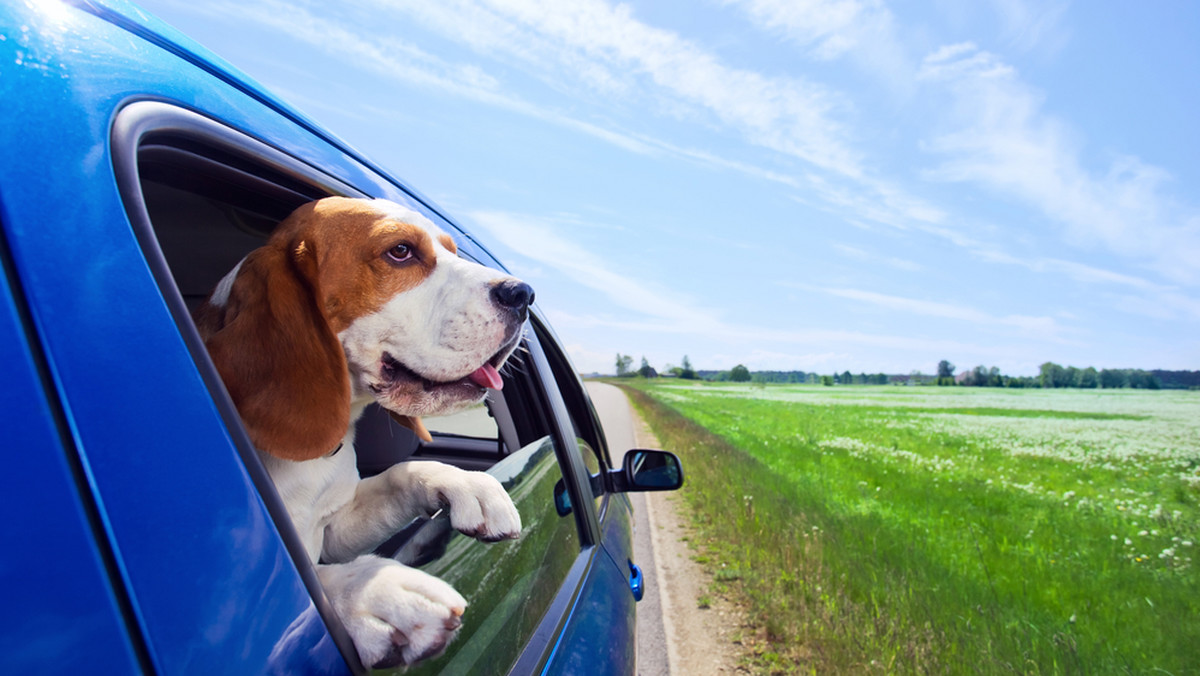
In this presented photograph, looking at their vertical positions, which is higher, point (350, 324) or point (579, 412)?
point (350, 324)

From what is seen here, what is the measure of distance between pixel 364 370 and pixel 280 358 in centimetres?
38

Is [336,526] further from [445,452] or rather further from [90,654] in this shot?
[445,452]

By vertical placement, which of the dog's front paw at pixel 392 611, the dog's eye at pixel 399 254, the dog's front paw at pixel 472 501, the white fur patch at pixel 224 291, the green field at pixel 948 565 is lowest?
the green field at pixel 948 565

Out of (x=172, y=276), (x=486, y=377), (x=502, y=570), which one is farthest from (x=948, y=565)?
(x=172, y=276)

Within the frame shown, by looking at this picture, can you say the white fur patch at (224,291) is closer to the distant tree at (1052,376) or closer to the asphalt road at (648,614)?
the asphalt road at (648,614)

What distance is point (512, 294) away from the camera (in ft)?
5.78

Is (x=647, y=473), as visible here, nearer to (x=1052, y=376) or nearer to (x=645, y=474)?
(x=645, y=474)

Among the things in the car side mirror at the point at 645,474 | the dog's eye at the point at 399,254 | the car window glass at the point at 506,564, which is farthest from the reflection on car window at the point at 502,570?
the car side mirror at the point at 645,474

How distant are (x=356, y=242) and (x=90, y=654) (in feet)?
3.60

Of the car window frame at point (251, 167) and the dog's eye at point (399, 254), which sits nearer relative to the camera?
the car window frame at point (251, 167)

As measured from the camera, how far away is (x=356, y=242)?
1.55 metres

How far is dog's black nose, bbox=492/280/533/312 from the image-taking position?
1749mm

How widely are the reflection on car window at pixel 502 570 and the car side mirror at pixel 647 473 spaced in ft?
3.74

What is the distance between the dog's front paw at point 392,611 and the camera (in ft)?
3.01
